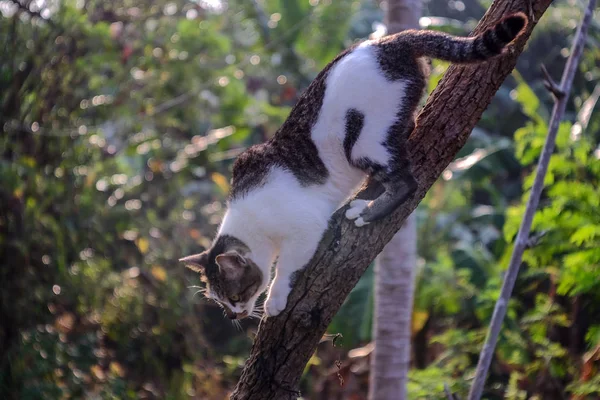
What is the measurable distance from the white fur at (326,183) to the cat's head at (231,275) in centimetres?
6

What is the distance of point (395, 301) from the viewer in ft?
11.2

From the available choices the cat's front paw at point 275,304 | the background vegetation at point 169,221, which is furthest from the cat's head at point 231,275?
the background vegetation at point 169,221

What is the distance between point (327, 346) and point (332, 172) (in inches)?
146

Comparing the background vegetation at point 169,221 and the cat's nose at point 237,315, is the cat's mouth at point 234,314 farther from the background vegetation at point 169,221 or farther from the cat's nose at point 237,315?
the background vegetation at point 169,221

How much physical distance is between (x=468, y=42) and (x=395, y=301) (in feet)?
5.95

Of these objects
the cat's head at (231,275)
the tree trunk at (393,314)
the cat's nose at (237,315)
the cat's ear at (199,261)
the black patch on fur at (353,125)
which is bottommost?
the tree trunk at (393,314)

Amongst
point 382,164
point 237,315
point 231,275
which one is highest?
point 382,164

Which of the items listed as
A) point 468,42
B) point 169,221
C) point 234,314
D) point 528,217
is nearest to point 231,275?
point 234,314

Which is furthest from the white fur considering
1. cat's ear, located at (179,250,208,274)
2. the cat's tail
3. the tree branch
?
the tree branch

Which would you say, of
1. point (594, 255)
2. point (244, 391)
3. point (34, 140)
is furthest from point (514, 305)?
point (34, 140)

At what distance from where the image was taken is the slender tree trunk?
338 centimetres

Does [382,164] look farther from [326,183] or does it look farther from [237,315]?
[237,315]

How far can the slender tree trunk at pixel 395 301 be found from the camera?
3.38 metres

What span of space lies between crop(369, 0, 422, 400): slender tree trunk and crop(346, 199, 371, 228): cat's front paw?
4.24 ft
